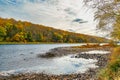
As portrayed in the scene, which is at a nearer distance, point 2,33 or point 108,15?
point 108,15

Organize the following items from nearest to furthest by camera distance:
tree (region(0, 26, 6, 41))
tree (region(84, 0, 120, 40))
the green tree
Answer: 1. tree (region(84, 0, 120, 40))
2. tree (region(0, 26, 6, 41))
3. the green tree

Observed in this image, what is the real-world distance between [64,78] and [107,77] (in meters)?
10.4

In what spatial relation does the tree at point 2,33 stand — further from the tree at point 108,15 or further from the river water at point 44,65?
the tree at point 108,15

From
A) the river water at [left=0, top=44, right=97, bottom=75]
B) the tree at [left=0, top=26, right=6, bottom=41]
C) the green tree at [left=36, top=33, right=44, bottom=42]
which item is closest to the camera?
the river water at [left=0, top=44, right=97, bottom=75]

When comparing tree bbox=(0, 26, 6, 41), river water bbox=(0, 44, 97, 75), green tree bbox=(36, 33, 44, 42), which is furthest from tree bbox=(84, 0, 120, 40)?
green tree bbox=(36, 33, 44, 42)

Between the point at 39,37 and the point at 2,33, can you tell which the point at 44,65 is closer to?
the point at 2,33

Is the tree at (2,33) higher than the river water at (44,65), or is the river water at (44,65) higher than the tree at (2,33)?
the tree at (2,33)

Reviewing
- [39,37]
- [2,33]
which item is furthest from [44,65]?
[39,37]

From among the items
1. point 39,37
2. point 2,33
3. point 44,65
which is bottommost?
point 44,65

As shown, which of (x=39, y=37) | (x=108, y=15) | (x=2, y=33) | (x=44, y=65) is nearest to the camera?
(x=108, y=15)

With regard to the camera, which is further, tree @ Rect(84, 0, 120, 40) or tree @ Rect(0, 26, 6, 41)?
tree @ Rect(0, 26, 6, 41)

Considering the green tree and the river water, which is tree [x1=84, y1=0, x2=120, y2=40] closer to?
the river water

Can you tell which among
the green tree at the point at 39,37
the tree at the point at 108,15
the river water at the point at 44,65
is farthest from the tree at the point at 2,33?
the tree at the point at 108,15

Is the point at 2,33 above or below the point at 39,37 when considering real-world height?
above
